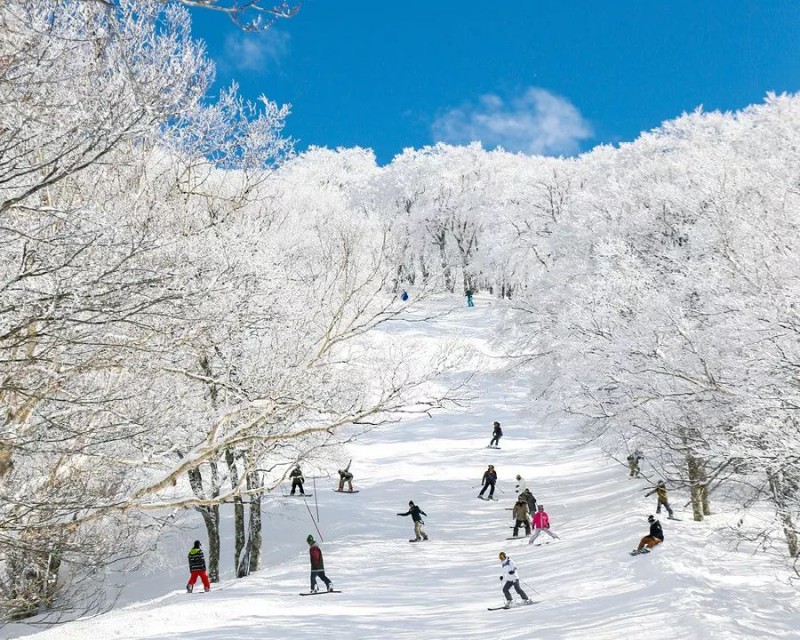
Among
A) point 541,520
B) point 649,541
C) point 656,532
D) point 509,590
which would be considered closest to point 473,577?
point 509,590

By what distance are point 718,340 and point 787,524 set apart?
390cm

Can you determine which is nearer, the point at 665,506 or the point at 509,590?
the point at 509,590

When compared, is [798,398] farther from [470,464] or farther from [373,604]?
[470,464]

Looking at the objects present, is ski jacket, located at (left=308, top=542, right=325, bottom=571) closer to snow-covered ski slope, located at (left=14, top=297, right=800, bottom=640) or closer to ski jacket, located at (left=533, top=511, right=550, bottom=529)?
snow-covered ski slope, located at (left=14, top=297, right=800, bottom=640)

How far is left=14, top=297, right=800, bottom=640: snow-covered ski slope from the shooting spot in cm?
946

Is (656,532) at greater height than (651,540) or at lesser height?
greater

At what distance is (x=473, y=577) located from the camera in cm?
1336

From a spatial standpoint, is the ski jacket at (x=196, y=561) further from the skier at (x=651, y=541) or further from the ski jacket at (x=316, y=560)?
the skier at (x=651, y=541)

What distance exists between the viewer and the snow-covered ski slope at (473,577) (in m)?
9.46

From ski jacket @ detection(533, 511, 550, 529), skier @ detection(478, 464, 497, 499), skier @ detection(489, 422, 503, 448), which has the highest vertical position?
skier @ detection(489, 422, 503, 448)

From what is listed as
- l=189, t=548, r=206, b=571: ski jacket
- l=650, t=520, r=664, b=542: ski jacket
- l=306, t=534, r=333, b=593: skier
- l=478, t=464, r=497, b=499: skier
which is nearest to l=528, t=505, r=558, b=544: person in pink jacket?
l=650, t=520, r=664, b=542: ski jacket

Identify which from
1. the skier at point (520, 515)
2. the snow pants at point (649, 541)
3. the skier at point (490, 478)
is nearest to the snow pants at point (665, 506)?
the skier at point (520, 515)

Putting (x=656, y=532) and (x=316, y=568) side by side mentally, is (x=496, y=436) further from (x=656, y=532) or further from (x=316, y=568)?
(x=316, y=568)

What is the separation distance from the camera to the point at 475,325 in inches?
1813
